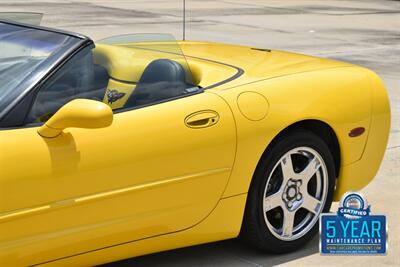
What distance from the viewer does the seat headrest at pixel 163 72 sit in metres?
3.97

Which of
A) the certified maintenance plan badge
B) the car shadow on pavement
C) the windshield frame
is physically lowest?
the car shadow on pavement

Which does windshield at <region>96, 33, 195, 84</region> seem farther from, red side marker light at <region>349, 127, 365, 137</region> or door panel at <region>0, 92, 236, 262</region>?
red side marker light at <region>349, 127, 365, 137</region>

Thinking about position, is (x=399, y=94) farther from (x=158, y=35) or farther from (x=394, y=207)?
(x=158, y=35)

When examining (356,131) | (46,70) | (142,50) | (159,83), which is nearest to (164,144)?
(159,83)

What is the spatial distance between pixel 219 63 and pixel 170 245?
1.14 metres

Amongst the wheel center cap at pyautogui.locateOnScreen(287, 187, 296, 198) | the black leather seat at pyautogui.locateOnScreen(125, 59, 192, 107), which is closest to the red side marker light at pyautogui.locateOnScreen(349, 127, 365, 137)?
the wheel center cap at pyautogui.locateOnScreen(287, 187, 296, 198)

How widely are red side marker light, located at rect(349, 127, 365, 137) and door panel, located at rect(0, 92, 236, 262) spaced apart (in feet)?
2.84

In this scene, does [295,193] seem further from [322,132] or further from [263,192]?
[322,132]

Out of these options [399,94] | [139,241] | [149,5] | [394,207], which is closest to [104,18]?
[149,5]

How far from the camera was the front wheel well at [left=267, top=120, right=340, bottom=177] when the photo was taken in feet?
13.9

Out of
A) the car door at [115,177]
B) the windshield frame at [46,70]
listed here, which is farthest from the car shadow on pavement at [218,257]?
the windshield frame at [46,70]

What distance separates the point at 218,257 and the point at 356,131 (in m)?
1.03

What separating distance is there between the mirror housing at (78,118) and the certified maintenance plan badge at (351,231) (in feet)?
5.31

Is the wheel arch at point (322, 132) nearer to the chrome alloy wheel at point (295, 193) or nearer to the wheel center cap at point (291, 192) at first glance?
the chrome alloy wheel at point (295, 193)
